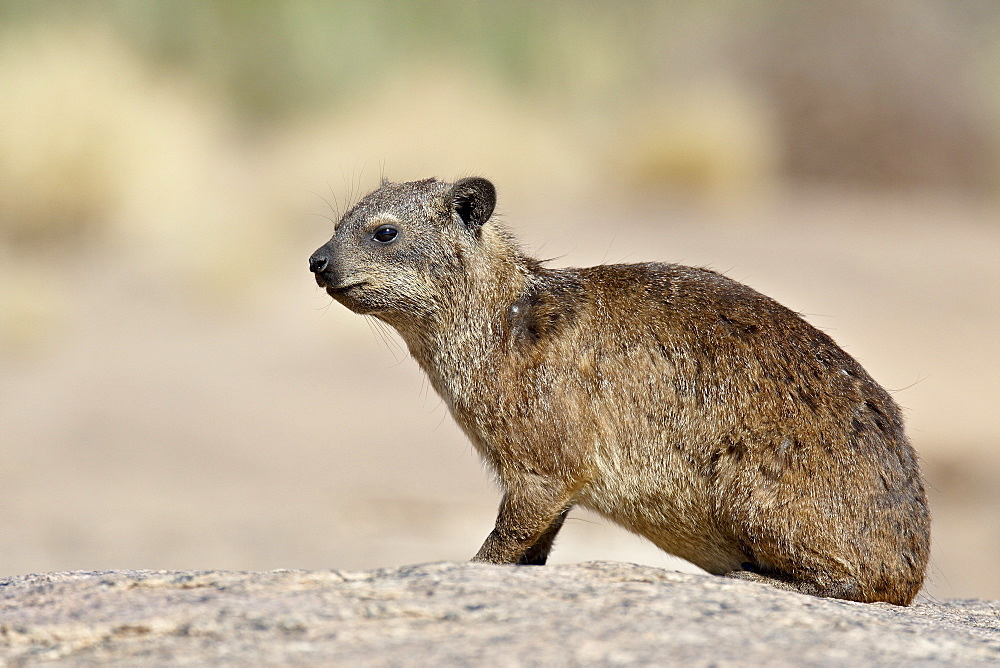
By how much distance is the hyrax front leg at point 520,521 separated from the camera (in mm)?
6883

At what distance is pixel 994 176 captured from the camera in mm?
37219

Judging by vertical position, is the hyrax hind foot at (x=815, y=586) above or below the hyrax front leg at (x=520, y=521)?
below

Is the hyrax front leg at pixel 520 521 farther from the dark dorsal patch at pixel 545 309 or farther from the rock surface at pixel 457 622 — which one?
the rock surface at pixel 457 622

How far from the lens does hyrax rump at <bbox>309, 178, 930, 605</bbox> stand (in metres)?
6.52

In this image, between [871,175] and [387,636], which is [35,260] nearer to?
[387,636]

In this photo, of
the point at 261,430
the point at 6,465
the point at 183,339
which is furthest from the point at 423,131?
the point at 6,465

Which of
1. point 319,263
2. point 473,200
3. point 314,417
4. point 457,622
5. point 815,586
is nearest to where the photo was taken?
point 457,622

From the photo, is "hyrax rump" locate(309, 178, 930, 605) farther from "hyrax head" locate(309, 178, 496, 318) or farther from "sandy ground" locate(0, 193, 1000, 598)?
"sandy ground" locate(0, 193, 1000, 598)

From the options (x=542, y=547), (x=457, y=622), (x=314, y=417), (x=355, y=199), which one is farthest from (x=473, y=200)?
(x=355, y=199)

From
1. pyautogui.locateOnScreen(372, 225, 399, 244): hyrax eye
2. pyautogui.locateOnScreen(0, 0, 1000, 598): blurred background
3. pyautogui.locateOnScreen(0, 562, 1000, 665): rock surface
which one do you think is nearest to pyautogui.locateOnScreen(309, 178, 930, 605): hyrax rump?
pyautogui.locateOnScreen(372, 225, 399, 244): hyrax eye

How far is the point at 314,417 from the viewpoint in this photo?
19.3m

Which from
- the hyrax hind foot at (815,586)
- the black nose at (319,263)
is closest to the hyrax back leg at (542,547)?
the hyrax hind foot at (815,586)

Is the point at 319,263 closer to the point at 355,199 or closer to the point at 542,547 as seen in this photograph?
the point at 542,547

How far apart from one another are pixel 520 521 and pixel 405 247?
5.68 ft
